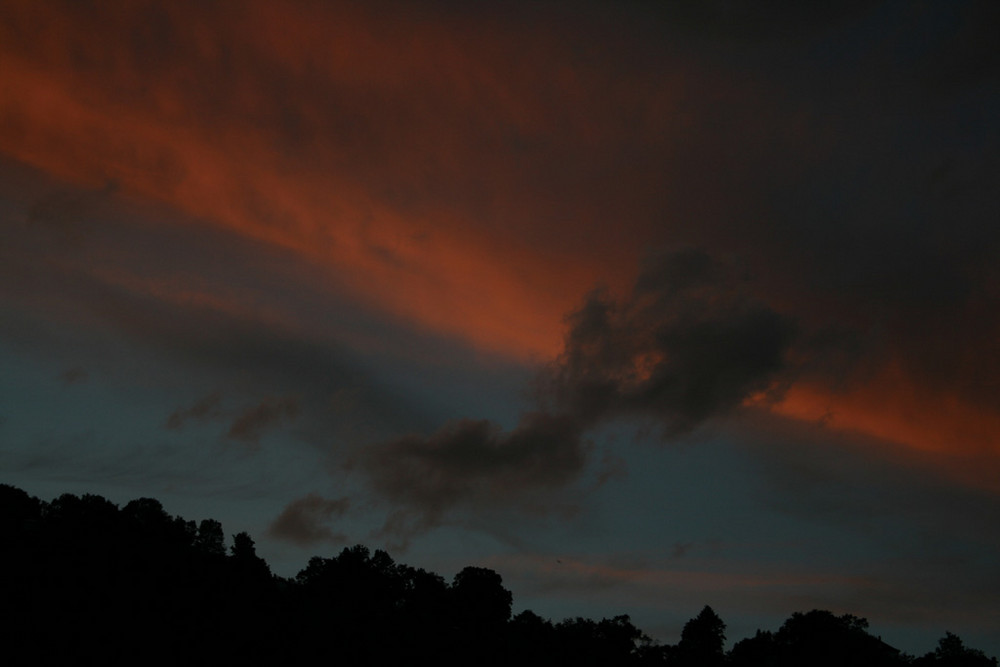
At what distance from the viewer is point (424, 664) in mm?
154500

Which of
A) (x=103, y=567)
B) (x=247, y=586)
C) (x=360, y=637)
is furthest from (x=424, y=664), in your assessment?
(x=103, y=567)

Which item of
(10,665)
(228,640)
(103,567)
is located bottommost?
(10,665)

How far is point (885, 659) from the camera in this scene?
192250 millimetres

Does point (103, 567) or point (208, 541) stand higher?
point (208, 541)

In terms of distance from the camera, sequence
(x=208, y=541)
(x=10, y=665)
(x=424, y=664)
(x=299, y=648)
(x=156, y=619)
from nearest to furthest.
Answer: (x=10, y=665) < (x=156, y=619) < (x=299, y=648) < (x=424, y=664) < (x=208, y=541)

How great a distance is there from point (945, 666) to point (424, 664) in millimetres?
126651

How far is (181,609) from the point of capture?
457 feet

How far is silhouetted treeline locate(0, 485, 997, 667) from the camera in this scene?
122625 mm

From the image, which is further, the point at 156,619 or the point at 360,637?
the point at 360,637

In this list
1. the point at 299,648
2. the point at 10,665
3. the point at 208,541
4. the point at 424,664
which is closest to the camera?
the point at 10,665

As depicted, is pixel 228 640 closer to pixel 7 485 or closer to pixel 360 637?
pixel 360 637

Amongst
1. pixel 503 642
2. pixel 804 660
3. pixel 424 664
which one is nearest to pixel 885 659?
pixel 804 660

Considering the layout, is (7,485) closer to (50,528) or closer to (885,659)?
(50,528)

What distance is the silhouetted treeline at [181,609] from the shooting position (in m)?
123
